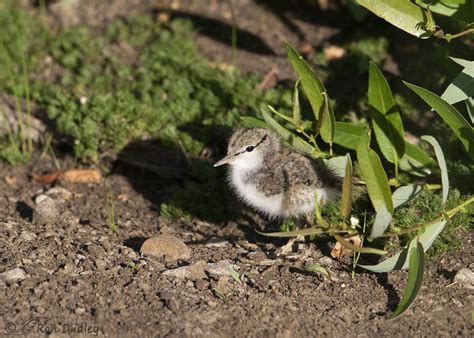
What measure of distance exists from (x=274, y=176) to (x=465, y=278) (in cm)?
132

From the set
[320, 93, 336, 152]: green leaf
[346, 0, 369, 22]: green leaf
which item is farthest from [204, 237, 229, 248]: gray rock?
[346, 0, 369, 22]: green leaf

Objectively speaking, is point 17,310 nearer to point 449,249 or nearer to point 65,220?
point 65,220

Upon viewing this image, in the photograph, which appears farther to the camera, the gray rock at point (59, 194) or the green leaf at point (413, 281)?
the gray rock at point (59, 194)

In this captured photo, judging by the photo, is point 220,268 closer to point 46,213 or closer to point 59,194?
point 46,213

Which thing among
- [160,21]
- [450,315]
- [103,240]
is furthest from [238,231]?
[160,21]

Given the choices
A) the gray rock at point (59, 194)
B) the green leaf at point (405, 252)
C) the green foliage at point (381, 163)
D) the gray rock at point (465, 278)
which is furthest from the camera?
the gray rock at point (59, 194)

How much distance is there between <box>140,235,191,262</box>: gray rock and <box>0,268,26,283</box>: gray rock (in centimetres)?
74

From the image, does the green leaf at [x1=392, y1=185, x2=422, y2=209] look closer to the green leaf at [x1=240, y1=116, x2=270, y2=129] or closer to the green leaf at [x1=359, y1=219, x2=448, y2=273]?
the green leaf at [x1=359, y1=219, x2=448, y2=273]

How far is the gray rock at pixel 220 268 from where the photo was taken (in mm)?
4551

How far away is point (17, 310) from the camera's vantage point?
4.04 meters

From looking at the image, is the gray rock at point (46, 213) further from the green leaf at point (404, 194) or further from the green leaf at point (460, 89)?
the green leaf at point (460, 89)

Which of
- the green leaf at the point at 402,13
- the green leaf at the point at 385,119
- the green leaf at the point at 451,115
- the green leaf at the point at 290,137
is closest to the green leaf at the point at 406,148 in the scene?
the green leaf at the point at 385,119

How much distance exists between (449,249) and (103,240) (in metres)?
2.16

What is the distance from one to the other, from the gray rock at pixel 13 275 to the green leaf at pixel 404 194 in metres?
2.18
